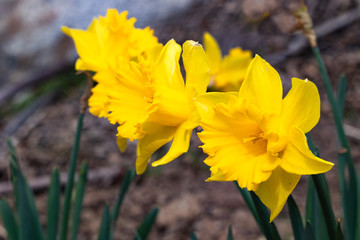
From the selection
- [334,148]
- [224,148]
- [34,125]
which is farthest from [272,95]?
[34,125]

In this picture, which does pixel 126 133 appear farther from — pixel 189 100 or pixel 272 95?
pixel 272 95

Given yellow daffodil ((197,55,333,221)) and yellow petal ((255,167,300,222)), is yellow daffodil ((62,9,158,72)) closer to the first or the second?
yellow daffodil ((197,55,333,221))

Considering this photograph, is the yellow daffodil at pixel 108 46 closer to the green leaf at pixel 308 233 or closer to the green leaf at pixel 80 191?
the green leaf at pixel 80 191

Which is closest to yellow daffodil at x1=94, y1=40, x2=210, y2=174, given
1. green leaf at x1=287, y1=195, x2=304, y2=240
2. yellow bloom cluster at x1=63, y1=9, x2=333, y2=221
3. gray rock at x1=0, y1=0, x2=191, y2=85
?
yellow bloom cluster at x1=63, y1=9, x2=333, y2=221

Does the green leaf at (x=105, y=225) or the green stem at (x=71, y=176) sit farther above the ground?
the green stem at (x=71, y=176)

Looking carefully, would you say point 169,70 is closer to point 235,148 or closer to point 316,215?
point 235,148

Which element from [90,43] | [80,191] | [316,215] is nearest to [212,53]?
[90,43]

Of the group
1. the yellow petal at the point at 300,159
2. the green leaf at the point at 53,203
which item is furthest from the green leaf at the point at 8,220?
the yellow petal at the point at 300,159
